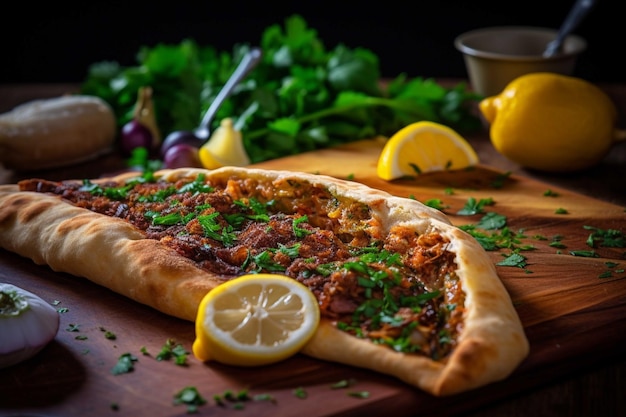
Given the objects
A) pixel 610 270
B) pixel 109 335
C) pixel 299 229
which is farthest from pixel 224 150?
pixel 610 270

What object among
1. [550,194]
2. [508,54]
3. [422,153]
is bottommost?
[550,194]

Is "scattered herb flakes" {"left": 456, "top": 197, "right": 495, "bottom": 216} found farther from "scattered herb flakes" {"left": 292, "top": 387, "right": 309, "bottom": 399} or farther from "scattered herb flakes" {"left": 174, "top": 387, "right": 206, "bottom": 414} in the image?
"scattered herb flakes" {"left": 174, "top": 387, "right": 206, "bottom": 414}

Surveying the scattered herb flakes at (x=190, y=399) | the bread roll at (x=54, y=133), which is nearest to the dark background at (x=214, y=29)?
the bread roll at (x=54, y=133)

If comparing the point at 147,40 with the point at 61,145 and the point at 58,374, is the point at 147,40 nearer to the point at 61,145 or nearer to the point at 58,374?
the point at 61,145

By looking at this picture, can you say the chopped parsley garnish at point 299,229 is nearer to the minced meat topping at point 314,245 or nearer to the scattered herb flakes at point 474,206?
the minced meat topping at point 314,245

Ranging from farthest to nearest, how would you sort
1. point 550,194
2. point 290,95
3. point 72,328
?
point 290,95 < point 550,194 < point 72,328

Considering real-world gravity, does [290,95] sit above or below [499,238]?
above

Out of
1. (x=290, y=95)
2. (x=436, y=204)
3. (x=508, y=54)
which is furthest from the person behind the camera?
(x=508, y=54)

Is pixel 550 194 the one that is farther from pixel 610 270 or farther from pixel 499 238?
pixel 610 270

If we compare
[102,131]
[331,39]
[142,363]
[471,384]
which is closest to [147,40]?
Answer: [331,39]
